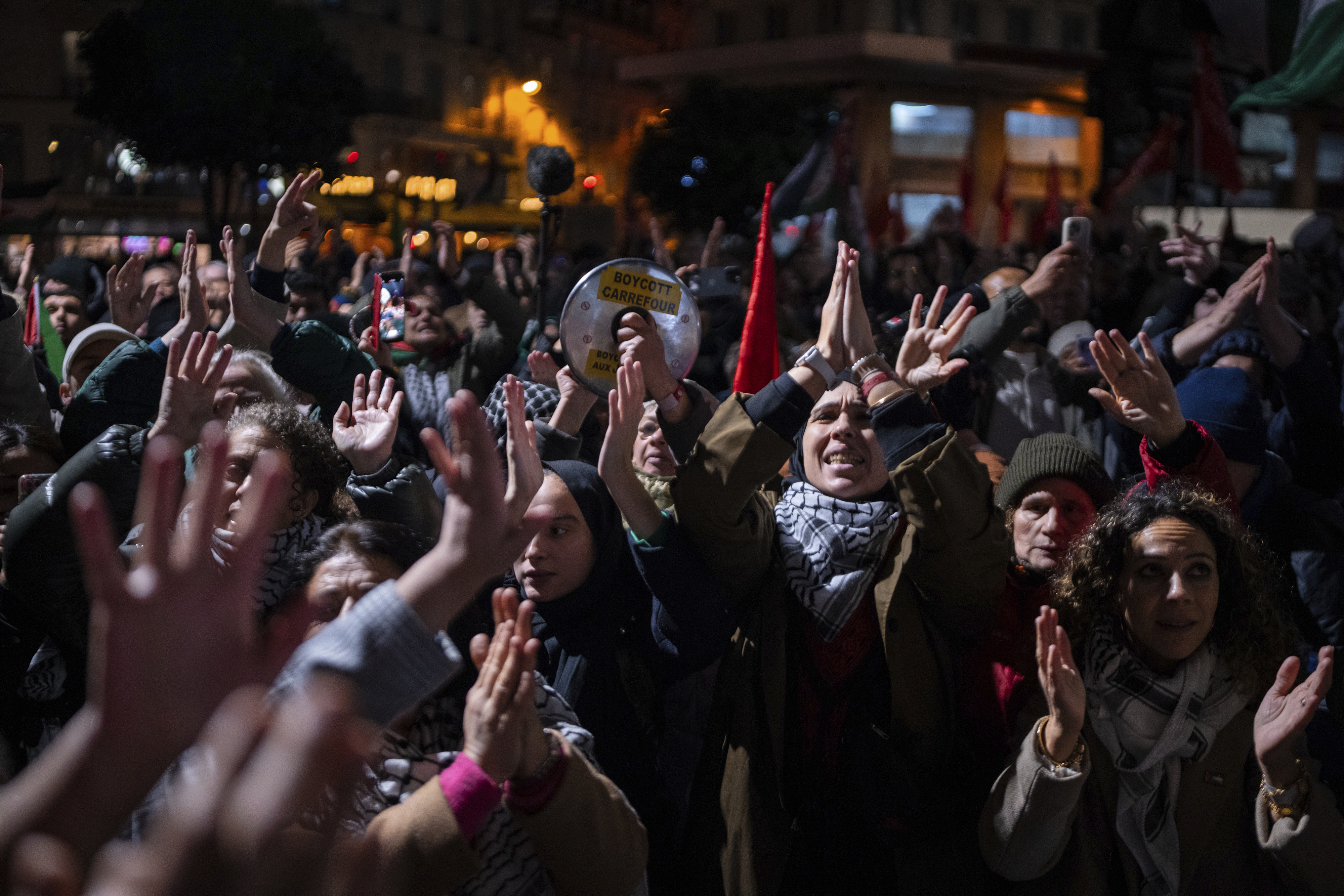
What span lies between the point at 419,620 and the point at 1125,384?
7.32ft

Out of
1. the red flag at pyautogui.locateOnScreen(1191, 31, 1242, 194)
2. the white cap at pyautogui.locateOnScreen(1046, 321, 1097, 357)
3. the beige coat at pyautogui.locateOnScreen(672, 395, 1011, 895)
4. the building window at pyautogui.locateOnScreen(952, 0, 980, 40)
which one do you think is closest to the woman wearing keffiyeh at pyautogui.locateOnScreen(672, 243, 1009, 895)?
the beige coat at pyautogui.locateOnScreen(672, 395, 1011, 895)

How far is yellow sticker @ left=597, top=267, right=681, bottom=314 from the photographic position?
3191 mm

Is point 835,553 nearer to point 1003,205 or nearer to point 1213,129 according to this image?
point 1213,129

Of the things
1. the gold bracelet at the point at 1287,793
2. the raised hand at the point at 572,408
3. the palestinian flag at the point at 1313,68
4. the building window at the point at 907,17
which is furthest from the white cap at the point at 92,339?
the building window at the point at 907,17

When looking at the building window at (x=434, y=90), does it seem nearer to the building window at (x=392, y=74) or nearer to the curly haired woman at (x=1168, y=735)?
the building window at (x=392, y=74)

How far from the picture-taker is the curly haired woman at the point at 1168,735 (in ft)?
7.52

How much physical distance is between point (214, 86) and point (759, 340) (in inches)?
621

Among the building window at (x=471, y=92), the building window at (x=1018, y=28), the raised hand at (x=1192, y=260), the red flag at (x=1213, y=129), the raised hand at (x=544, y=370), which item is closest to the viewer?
the raised hand at (x=544, y=370)

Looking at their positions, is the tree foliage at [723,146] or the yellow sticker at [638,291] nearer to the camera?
the yellow sticker at [638,291]

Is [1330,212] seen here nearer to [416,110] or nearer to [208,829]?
[208,829]

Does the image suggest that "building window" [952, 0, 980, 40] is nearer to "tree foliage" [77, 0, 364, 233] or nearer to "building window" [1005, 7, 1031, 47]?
"building window" [1005, 7, 1031, 47]

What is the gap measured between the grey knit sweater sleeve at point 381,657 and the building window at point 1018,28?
45759 mm

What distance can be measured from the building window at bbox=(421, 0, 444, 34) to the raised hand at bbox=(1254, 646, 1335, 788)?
157 feet

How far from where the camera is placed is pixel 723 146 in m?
31.7
